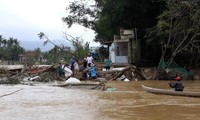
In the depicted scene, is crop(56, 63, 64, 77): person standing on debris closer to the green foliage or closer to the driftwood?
the driftwood

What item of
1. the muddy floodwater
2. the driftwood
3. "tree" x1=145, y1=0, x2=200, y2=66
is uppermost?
"tree" x1=145, y1=0, x2=200, y2=66

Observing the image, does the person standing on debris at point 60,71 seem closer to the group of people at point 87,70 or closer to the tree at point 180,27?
the group of people at point 87,70

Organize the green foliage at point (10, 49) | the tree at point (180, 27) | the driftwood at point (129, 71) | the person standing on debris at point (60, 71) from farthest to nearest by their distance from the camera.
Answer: the green foliage at point (10, 49) < the tree at point (180, 27) < the driftwood at point (129, 71) < the person standing on debris at point (60, 71)

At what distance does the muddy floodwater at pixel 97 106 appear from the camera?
10742mm

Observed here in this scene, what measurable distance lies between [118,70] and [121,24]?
27.5 ft

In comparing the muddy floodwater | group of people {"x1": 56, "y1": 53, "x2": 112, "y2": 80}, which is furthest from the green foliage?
the muddy floodwater

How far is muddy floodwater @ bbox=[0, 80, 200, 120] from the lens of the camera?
10.7 m

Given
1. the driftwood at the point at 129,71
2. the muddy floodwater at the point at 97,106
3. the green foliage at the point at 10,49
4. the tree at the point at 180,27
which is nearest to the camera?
the muddy floodwater at the point at 97,106

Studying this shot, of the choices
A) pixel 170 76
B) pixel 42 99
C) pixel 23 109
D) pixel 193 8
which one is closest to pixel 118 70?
pixel 170 76

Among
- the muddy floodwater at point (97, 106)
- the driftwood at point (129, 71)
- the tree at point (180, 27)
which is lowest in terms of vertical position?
the muddy floodwater at point (97, 106)

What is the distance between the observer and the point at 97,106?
1281 cm

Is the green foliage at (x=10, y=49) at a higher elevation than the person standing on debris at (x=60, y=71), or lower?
higher

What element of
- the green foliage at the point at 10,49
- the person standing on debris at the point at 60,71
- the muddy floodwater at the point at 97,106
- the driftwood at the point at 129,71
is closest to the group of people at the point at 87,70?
the person standing on debris at the point at 60,71

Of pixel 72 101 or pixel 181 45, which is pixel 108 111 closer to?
pixel 72 101
